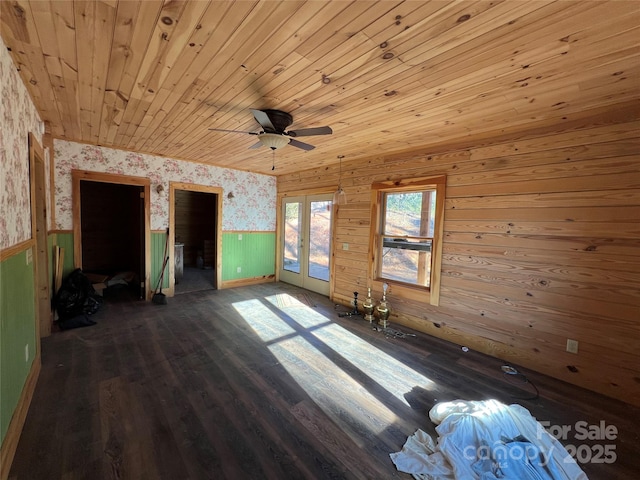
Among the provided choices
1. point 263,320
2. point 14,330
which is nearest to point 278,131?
point 14,330

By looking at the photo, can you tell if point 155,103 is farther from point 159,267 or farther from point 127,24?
point 159,267

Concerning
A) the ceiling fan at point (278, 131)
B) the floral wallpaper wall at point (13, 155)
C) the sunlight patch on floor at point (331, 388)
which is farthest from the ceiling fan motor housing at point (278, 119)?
the sunlight patch on floor at point (331, 388)

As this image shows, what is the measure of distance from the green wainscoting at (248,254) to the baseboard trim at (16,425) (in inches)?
135

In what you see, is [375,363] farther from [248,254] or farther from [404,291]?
[248,254]

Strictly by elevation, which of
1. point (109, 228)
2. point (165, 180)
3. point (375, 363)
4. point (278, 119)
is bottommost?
point (375, 363)

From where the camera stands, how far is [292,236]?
6098 millimetres

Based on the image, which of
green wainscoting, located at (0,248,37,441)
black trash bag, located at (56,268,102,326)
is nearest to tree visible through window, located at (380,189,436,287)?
green wainscoting, located at (0,248,37,441)

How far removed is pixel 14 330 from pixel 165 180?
3.43 metres

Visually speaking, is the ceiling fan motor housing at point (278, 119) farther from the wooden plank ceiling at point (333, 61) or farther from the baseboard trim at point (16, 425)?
the baseboard trim at point (16, 425)

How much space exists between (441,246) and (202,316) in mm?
3509

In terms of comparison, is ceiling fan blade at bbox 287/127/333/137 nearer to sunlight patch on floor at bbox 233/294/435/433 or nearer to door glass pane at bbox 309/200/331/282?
sunlight patch on floor at bbox 233/294/435/433

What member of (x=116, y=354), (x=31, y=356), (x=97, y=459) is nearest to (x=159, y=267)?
(x=116, y=354)

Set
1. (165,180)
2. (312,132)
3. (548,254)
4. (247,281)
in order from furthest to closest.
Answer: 1. (247,281)
2. (165,180)
3. (548,254)
4. (312,132)

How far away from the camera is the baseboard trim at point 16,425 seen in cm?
149
